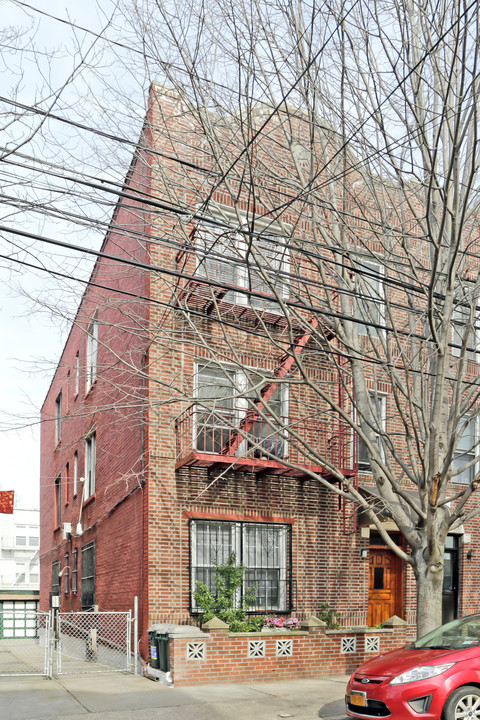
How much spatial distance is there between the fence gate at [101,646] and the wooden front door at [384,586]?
17.6 feet

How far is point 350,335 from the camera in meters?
12.2

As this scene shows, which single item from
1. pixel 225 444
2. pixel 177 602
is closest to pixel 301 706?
pixel 177 602

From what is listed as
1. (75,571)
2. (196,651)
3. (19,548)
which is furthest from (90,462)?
(19,548)

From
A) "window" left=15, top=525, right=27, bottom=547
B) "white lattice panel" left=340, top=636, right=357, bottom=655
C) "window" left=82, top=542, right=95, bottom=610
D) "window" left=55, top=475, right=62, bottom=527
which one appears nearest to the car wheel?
"white lattice panel" left=340, top=636, right=357, bottom=655

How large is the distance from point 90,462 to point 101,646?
6.12m

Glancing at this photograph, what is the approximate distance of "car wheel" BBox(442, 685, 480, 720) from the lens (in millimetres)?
8594

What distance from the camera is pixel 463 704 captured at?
343 inches

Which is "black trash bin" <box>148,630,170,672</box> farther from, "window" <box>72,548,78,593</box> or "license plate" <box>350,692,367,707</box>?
"window" <box>72,548,78,593</box>

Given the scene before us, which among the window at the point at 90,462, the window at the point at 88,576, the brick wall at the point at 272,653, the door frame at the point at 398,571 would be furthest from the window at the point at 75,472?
the brick wall at the point at 272,653

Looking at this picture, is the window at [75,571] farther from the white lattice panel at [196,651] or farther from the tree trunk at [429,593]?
the tree trunk at [429,593]

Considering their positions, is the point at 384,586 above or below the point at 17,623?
above

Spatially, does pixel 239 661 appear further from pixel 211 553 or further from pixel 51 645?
pixel 51 645

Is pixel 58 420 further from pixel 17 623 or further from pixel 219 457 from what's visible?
pixel 219 457

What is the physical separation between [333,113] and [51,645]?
10133 mm
